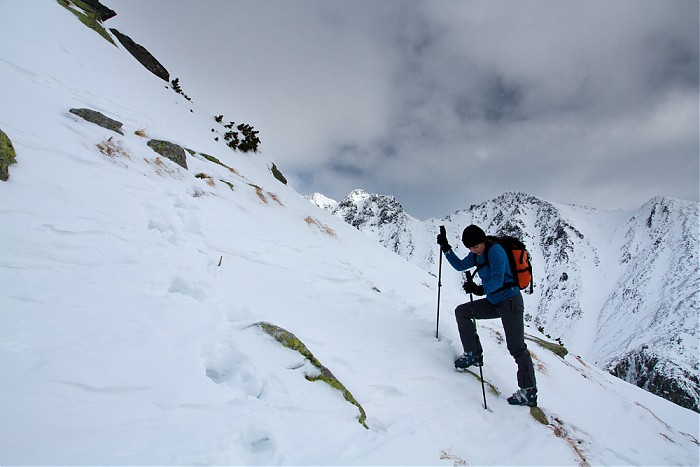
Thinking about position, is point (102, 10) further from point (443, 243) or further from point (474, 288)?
point (474, 288)

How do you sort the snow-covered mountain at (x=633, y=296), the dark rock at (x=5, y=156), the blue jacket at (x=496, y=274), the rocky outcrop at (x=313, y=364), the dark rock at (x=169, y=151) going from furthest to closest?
the snow-covered mountain at (x=633, y=296) → the dark rock at (x=169, y=151) → the blue jacket at (x=496, y=274) → the dark rock at (x=5, y=156) → the rocky outcrop at (x=313, y=364)

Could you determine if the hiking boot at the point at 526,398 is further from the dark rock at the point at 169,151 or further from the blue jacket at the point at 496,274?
the dark rock at the point at 169,151

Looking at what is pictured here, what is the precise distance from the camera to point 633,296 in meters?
140

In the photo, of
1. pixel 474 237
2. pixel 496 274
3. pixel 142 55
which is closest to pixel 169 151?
pixel 474 237

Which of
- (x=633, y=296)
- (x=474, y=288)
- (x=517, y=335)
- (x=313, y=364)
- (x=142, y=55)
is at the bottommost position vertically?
(x=313, y=364)

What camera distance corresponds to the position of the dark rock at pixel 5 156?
18.8ft

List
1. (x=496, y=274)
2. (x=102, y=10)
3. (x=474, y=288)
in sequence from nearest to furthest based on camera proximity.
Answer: (x=496, y=274)
(x=474, y=288)
(x=102, y=10)

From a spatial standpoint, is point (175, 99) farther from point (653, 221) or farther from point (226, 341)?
point (653, 221)

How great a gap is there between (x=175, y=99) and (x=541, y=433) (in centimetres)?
2641

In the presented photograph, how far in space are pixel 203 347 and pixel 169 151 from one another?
9727mm

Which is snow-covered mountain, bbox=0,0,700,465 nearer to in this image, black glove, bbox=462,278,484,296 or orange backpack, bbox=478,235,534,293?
black glove, bbox=462,278,484,296

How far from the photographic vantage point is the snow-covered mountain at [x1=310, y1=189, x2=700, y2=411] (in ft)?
284

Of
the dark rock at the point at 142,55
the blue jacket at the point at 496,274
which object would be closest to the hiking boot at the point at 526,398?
the blue jacket at the point at 496,274

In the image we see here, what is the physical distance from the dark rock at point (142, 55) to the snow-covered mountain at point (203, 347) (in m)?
17.2
